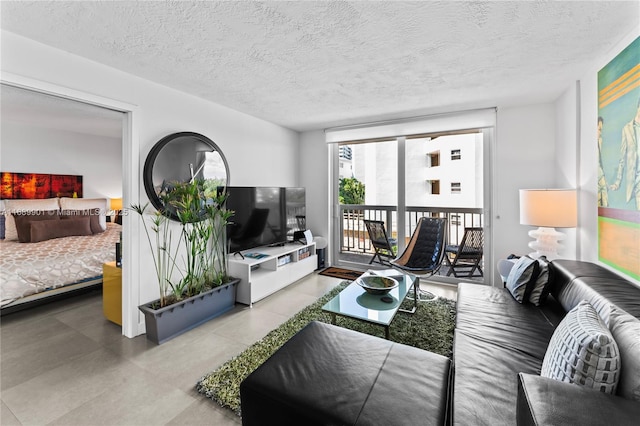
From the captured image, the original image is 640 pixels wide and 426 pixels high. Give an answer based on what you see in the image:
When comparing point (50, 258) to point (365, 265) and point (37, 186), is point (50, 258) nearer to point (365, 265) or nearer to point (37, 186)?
point (37, 186)

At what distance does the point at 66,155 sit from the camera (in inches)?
180

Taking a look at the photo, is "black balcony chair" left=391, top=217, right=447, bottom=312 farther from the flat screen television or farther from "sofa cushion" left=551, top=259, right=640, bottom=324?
the flat screen television

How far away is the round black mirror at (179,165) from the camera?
2592mm

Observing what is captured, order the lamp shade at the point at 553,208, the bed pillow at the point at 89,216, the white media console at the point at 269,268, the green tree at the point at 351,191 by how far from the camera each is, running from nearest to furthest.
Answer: the lamp shade at the point at 553,208 → the white media console at the point at 269,268 → the bed pillow at the point at 89,216 → the green tree at the point at 351,191

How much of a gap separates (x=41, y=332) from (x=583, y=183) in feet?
17.1

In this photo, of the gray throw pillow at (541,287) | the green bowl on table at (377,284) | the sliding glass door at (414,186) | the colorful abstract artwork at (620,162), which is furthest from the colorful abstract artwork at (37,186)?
the colorful abstract artwork at (620,162)

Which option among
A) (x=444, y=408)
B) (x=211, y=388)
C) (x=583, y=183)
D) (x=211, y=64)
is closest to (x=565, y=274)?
(x=583, y=183)

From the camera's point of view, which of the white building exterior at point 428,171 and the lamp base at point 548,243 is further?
the white building exterior at point 428,171

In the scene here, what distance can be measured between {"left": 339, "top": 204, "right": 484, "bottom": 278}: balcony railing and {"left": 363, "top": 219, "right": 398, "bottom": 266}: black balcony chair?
197 mm

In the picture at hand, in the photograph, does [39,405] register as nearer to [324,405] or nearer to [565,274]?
[324,405]

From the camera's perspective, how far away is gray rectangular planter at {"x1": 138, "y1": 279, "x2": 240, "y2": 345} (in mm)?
2348

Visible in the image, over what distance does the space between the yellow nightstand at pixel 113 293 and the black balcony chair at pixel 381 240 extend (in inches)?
126

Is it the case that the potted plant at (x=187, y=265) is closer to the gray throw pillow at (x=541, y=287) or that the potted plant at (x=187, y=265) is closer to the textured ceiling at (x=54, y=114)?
the textured ceiling at (x=54, y=114)

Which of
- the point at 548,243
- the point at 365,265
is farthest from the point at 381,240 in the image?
the point at 548,243
